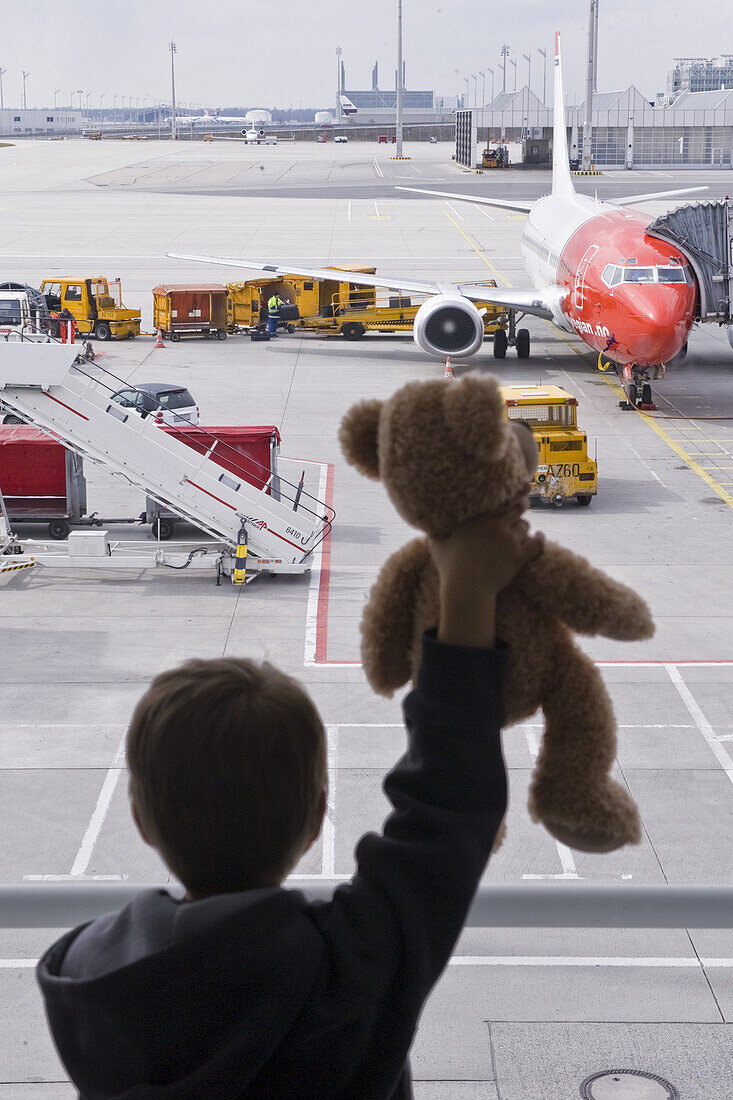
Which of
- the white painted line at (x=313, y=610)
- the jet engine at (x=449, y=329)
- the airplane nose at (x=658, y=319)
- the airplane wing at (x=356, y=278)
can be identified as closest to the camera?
the white painted line at (x=313, y=610)

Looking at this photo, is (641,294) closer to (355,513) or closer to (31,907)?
(355,513)

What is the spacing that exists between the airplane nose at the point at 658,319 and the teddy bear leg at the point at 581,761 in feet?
97.7

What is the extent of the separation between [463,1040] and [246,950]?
23.4ft

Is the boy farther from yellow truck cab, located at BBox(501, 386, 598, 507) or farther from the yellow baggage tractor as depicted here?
the yellow baggage tractor

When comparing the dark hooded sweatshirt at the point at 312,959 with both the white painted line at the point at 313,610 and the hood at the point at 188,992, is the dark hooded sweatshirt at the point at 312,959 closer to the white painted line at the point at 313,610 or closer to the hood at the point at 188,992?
the hood at the point at 188,992

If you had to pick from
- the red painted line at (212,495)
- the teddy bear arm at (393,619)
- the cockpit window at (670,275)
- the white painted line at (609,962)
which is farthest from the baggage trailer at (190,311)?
the teddy bear arm at (393,619)

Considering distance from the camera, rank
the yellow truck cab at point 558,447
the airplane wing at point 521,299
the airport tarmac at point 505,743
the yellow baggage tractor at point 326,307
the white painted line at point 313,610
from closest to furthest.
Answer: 1. the airport tarmac at point 505,743
2. the white painted line at point 313,610
3. the yellow truck cab at point 558,447
4. the airplane wing at point 521,299
5. the yellow baggage tractor at point 326,307

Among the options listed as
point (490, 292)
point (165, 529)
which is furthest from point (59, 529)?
point (490, 292)

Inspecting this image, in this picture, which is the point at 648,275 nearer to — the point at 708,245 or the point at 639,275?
the point at 639,275

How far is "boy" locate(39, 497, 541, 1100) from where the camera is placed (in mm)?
2164

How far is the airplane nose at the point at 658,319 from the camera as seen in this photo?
30.8 meters

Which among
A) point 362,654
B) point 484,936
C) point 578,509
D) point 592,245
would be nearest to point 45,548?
point 578,509

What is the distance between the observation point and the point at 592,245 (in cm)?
3472

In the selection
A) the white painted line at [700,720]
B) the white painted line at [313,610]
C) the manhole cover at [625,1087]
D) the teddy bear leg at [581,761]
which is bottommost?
the white painted line at [700,720]
